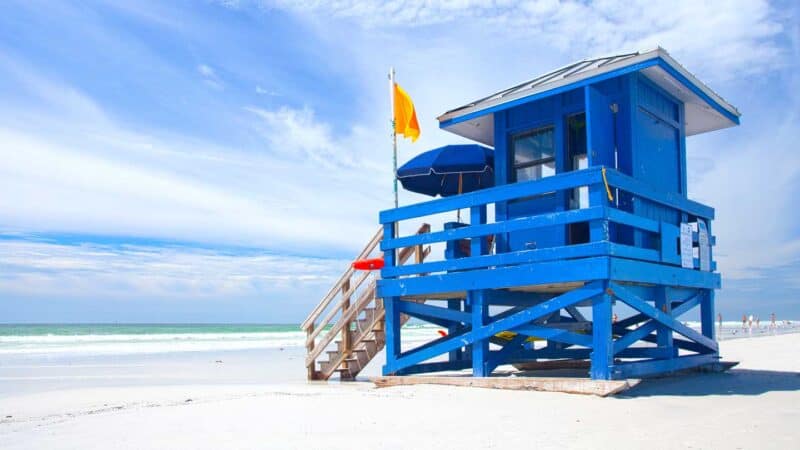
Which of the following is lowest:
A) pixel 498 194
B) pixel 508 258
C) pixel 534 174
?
pixel 508 258

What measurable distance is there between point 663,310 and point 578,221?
88.3 inches

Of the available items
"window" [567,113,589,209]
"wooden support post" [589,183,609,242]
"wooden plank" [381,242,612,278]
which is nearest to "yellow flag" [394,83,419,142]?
"wooden plank" [381,242,612,278]

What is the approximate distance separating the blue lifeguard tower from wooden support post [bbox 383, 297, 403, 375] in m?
0.02

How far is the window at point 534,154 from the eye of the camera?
10.4 m

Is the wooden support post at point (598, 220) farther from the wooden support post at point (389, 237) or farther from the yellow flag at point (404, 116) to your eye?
the yellow flag at point (404, 116)

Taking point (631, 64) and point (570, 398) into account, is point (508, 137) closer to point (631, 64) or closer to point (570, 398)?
point (631, 64)

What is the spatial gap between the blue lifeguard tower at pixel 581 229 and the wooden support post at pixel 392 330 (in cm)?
2

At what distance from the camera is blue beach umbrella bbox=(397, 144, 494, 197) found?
11.5 m

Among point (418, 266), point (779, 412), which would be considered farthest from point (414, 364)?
point (779, 412)

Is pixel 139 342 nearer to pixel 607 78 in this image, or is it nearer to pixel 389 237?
pixel 389 237

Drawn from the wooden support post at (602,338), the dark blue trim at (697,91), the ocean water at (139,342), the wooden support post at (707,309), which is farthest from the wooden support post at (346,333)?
the ocean water at (139,342)

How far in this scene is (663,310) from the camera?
9.84 m

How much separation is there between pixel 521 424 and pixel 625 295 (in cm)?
278

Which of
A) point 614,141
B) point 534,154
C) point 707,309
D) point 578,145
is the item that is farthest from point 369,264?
point 707,309
